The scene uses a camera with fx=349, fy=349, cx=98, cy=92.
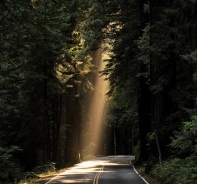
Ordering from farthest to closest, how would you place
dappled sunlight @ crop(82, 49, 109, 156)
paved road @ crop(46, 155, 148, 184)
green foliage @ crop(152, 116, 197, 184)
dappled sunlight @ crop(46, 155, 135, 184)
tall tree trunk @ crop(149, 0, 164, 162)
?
dappled sunlight @ crop(82, 49, 109, 156) → tall tree trunk @ crop(149, 0, 164, 162) → dappled sunlight @ crop(46, 155, 135, 184) → paved road @ crop(46, 155, 148, 184) → green foliage @ crop(152, 116, 197, 184)

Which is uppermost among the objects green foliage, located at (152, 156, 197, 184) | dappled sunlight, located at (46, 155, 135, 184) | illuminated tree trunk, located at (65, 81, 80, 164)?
illuminated tree trunk, located at (65, 81, 80, 164)

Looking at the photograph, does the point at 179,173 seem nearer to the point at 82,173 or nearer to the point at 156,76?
the point at 156,76

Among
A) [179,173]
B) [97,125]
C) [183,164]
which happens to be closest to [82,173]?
[183,164]

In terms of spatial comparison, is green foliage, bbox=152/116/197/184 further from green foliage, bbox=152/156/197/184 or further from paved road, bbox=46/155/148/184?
paved road, bbox=46/155/148/184

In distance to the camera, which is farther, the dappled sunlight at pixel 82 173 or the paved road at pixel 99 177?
the dappled sunlight at pixel 82 173

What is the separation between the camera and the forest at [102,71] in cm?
1563

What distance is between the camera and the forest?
15633 millimetres

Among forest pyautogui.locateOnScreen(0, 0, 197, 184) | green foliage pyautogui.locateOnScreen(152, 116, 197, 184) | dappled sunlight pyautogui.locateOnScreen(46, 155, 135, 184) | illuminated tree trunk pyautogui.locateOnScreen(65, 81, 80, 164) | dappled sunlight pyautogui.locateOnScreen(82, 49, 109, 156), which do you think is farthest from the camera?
dappled sunlight pyautogui.locateOnScreen(82, 49, 109, 156)

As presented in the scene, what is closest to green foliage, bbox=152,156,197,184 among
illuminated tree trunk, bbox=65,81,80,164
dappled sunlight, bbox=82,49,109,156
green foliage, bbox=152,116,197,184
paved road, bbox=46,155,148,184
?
green foliage, bbox=152,116,197,184

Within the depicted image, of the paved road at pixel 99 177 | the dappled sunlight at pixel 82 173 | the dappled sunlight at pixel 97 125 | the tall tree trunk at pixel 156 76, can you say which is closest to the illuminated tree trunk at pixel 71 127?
the dappled sunlight at pixel 82 173

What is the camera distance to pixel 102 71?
98.4 ft

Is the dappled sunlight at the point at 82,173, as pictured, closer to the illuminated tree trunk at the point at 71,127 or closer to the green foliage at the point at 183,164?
the illuminated tree trunk at the point at 71,127

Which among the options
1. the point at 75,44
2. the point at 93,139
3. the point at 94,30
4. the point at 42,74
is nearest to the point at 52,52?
the point at 42,74

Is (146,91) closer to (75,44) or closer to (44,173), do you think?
(75,44)
